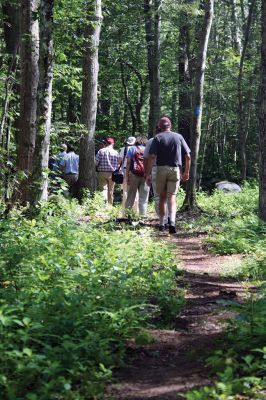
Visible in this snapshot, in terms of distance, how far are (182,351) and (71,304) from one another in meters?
0.95

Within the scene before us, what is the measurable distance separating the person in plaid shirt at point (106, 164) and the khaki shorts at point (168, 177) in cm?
419

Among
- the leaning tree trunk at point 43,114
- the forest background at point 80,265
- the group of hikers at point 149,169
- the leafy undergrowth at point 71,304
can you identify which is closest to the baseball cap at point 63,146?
the group of hikers at point 149,169

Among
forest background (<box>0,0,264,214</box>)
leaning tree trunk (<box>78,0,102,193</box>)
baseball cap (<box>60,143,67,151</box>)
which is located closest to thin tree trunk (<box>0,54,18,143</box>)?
forest background (<box>0,0,264,214</box>)

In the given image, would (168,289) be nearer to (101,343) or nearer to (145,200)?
(101,343)

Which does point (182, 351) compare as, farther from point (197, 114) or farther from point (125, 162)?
point (197, 114)

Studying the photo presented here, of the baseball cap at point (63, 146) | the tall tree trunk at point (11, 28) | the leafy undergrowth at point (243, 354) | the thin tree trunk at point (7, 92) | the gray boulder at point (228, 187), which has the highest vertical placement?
the tall tree trunk at point (11, 28)

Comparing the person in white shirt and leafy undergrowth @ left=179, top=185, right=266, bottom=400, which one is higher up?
the person in white shirt

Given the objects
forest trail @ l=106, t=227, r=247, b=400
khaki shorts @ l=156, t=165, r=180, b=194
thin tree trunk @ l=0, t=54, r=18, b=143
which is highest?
thin tree trunk @ l=0, t=54, r=18, b=143

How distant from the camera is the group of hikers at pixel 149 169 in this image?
10.3 metres

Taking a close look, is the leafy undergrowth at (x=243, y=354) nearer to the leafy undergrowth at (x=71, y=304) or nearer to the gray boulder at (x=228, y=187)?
the leafy undergrowth at (x=71, y=304)

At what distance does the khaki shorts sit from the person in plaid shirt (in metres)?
4.19

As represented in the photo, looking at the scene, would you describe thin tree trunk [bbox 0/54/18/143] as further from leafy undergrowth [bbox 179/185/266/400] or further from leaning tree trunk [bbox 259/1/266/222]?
leafy undergrowth [bbox 179/185/266/400]

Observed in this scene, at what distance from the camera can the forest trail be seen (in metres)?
3.53

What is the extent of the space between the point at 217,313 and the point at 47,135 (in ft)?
17.1
